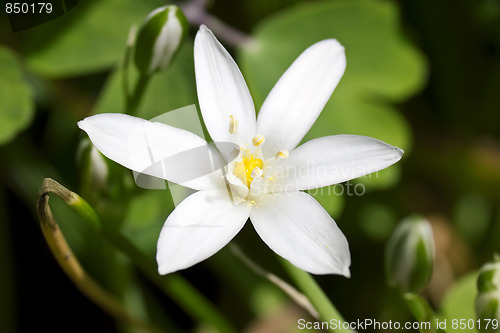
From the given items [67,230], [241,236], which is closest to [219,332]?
[241,236]

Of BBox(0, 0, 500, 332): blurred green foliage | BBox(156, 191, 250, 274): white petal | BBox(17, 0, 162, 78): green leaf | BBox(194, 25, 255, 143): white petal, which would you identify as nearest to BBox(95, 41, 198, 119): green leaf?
BBox(0, 0, 500, 332): blurred green foliage

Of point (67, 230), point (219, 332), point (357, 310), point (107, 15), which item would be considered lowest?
point (357, 310)

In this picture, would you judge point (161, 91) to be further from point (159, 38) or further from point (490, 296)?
point (490, 296)

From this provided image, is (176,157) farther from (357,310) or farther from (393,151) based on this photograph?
(357,310)

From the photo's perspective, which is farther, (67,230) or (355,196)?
(355,196)

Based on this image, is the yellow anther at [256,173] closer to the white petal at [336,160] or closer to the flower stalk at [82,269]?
the white petal at [336,160]

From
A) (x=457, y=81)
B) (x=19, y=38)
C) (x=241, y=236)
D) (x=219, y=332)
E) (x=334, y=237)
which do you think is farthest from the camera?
(x=457, y=81)
